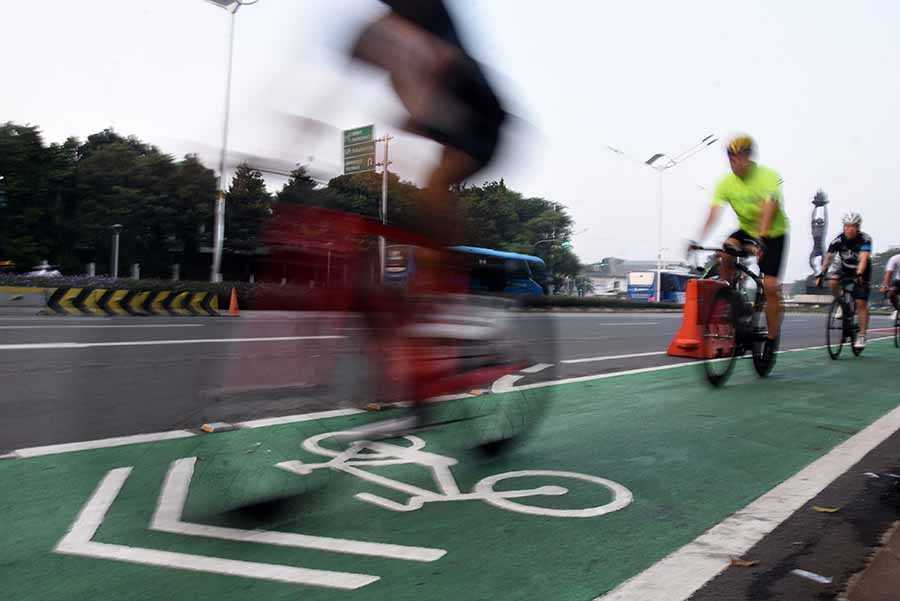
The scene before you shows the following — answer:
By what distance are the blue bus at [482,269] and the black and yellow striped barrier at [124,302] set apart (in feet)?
42.0

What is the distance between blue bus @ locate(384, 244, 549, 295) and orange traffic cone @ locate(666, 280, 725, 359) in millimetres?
2537

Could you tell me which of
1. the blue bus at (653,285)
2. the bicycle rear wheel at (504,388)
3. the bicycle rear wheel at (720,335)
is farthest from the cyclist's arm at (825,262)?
the blue bus at (653,285)

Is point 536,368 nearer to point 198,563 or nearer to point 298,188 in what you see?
point 298,188

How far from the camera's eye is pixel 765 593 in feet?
6.16

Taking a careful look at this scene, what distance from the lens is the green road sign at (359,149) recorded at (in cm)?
221

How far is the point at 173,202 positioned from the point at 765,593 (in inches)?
84.8

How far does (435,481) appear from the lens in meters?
2.91

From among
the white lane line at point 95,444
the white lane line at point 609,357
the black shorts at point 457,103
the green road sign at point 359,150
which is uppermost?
the black shorts at point 457,103

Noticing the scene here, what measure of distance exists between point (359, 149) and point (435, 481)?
4.69 ft

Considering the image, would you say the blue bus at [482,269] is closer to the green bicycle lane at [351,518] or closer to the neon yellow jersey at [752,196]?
the green bicycle lane at [351,518]

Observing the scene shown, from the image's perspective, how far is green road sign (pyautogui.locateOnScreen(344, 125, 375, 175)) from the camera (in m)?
2.21

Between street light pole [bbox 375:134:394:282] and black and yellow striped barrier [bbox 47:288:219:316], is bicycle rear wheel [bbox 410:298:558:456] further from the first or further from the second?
black and yellow striped barrier [bbox 47:288:219:316]

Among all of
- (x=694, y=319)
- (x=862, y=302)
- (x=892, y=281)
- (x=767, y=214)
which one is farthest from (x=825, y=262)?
(x=767, y=214)

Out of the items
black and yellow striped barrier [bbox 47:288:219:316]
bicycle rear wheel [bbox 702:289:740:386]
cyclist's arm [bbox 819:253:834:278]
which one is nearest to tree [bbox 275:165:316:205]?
bicycle rear wheel [bbox 702:289:740:386]
